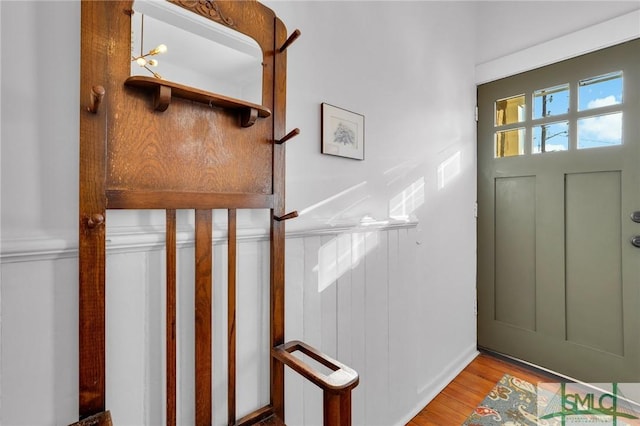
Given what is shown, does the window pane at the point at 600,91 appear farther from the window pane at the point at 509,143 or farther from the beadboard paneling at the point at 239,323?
the beadboard paneling at the point at 239,323

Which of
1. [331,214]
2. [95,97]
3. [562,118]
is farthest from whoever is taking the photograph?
[562,118]

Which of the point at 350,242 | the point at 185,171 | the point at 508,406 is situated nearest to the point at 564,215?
the point at 508,406

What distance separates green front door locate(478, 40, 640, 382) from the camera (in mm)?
1858

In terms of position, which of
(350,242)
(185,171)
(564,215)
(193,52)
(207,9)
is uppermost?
(207,9)

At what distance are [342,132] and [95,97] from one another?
3.00 ft

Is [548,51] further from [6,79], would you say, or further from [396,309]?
[6,79]

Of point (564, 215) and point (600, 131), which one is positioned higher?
point (600, 131)

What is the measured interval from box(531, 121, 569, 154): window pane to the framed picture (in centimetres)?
150

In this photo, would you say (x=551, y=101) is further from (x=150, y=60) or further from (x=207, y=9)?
(x=150, y=60)

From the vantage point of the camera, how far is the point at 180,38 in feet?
2.89

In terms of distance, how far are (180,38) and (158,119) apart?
10.0 inches

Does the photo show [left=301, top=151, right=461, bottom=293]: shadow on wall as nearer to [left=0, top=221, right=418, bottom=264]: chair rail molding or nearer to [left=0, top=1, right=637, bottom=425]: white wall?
[left=0, top=1, right=637, bottom=425]: white wall

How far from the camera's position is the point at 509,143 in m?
2.33

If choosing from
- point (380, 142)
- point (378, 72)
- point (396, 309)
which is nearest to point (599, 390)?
point (396, 309)
